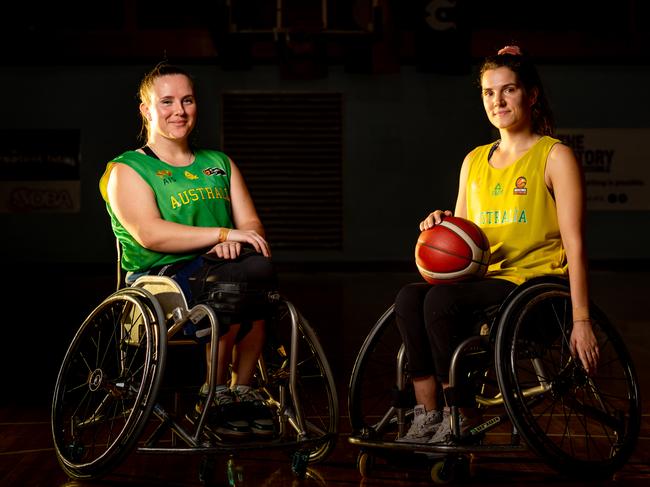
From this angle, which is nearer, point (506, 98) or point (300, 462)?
point (300, 462)

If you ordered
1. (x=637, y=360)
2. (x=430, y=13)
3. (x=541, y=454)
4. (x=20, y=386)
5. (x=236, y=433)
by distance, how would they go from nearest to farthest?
(x=541, y=454), (x=236, y=433), (x=20, y=386), (x=637, y=360), (x=430, y=13)

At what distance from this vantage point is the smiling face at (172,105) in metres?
2.51

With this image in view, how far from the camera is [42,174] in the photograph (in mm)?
10445

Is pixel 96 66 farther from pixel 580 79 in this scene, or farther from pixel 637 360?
pixel 637 360

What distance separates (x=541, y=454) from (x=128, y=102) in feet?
29.8

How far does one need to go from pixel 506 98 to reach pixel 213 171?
80 centimetres

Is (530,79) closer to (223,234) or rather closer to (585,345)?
(585,345)

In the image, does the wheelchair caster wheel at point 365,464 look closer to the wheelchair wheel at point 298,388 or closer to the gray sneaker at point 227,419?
the wheelchair wheel at point 298,388

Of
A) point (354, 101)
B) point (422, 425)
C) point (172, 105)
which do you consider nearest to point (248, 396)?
point (422, 425)

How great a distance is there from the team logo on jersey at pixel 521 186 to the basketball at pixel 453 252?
0.47 feet

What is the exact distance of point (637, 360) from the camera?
14.1 ft

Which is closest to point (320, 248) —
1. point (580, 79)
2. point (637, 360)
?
point (580, 79)

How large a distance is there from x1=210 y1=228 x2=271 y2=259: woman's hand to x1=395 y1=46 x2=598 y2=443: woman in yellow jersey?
1.18 ft

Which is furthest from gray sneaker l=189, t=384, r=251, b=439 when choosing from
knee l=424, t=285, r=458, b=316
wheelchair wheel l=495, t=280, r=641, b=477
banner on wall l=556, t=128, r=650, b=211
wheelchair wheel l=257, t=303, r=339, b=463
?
banner on wall l=556, t=128, r=650, b=211
